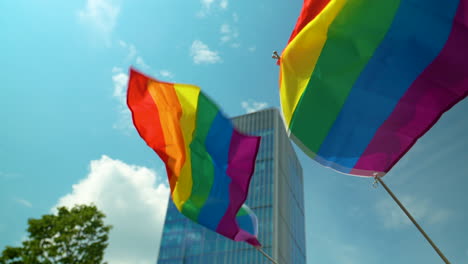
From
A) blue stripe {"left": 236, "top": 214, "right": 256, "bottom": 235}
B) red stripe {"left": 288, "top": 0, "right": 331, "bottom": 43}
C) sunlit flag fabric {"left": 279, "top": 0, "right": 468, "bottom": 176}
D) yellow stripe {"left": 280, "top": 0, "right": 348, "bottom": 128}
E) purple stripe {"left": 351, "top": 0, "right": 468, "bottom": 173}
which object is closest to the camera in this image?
purple stripe {"left": 351, "top": 0, "right": 468, "bottom": 173}

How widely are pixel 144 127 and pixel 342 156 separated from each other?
558cm

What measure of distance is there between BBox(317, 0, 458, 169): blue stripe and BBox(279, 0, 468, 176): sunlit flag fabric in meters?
0.01

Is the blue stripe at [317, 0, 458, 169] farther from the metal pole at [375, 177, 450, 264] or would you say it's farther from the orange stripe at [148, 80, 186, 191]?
the orange stripe at [148, 80, 186, 191]

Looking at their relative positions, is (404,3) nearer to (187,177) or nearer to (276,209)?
(187,177)

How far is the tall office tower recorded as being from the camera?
174 ft

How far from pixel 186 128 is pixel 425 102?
5631mm

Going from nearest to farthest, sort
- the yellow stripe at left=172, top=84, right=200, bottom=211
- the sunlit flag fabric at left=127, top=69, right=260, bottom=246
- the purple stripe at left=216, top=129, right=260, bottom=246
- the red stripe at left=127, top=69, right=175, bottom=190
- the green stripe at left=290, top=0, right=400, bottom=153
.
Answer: the green stripe at left=290, top=0, right=400, bottom=153, the purple stripe at left=216, top=129, right=260, bottom=246, the sunlit flag fabric at left=127, top=69, right=260, bottom=246, the yellow stripe at left=172, top=84, right=200, bottom=211, the red stripe at left=127, top=69, right=175, bottom=190

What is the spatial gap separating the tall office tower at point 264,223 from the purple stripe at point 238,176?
4430cm

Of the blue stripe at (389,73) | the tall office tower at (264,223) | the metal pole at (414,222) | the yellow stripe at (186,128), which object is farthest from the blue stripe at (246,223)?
the tall office tower at (264,223)

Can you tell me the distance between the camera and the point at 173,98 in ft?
31.5

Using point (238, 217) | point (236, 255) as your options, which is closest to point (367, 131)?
point (238, 217)

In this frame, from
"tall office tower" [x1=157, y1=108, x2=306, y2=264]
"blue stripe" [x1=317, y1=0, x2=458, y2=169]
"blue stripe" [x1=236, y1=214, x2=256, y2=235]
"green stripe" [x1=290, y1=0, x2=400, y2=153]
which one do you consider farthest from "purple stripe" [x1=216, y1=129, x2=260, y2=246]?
"tall office tower" [x1=157, y1=108, x2=306, y2=264]

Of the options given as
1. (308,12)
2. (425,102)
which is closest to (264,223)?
(308,12)

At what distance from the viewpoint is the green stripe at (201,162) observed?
349 inches
